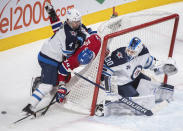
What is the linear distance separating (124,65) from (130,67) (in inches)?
2.5

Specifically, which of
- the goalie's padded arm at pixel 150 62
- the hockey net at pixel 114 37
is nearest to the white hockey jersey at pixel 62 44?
the hockey net at pixel 114 37

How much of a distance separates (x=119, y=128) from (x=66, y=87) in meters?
0.69

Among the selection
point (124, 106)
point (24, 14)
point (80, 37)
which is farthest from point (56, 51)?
point (24, 14)

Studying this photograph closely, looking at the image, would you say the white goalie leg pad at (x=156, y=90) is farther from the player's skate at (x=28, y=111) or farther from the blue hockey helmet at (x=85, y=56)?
the player's skate at (x=28, y=111)

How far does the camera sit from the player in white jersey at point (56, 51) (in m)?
2.85

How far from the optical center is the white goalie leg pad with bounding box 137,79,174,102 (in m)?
2.99

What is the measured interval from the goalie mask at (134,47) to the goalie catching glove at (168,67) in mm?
271

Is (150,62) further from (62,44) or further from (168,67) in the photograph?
(62,44)

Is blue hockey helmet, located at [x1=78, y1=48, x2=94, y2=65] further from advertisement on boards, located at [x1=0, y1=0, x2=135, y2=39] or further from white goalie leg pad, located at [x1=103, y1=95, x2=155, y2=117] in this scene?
advertisement on boards, located at [x1=0, y1=0, x2=135, y2=39]

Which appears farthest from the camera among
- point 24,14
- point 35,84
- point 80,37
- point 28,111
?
point 24,14

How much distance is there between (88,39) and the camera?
2893 millimetres

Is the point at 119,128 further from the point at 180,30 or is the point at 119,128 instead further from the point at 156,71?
the point at 180,30

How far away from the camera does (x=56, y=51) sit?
2.93m

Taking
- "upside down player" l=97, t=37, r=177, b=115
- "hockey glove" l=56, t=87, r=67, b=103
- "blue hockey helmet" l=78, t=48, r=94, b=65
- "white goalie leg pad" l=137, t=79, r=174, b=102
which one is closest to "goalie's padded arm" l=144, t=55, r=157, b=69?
"upside down player" l=97, t=37, r=177, b=115
